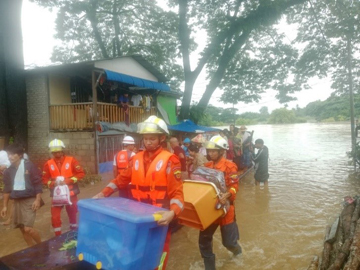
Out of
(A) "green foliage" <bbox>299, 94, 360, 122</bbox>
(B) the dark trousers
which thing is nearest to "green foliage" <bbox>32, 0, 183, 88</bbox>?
(B) the dark trousers

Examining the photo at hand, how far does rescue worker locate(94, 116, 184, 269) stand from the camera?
2791 mm

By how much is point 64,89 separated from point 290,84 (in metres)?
15.1

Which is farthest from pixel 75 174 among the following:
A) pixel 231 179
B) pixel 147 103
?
pixel 147 103

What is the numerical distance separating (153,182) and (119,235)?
27.7 inches

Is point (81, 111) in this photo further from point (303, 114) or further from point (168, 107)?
point (303, 114)

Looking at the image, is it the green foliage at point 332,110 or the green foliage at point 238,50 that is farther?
the green foliage at point 332,110

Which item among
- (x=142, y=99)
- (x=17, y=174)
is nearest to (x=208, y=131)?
(x=142, y=99)

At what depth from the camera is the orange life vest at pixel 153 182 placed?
Result: 279 cm

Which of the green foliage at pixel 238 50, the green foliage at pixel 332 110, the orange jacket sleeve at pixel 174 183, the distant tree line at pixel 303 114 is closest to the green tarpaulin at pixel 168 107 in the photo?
the green foliage at pixel 238 50

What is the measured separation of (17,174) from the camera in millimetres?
4289

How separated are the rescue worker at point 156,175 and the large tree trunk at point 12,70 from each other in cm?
970

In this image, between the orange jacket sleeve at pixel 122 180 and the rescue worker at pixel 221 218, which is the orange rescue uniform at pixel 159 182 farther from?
the rescue worker at pixel 221 218

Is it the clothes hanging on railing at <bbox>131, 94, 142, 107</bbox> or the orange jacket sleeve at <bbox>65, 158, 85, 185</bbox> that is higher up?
the clothes hanging on railing at <bbox>131, 94, 142, 107</bbox>

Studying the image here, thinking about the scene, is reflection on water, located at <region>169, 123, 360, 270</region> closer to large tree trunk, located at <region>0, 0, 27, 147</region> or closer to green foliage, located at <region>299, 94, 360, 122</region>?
large tree trunk, located at <region>0, 0, 27, 147</region>
